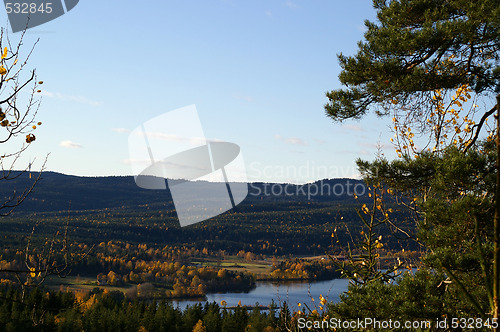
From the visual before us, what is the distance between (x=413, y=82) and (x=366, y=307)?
399 cm

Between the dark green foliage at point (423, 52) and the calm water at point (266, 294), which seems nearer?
the dark green foliage at point (423, 52)

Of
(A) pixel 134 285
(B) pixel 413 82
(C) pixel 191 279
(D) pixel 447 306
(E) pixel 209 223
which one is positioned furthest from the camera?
(E) pixel 209 223

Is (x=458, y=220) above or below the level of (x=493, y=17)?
below

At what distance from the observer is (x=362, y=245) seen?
9.01m

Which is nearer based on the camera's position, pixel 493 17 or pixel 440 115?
pixel 493 17

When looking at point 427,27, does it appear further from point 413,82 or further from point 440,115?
point 440,115

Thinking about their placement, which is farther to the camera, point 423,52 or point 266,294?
point 266,294

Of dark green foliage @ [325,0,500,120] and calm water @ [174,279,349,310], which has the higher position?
dark green foliage @ [325,0,500,120]

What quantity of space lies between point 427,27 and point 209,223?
18252 cm

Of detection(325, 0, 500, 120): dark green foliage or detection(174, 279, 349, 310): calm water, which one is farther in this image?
detection(174, 279, 349, 310): calm water

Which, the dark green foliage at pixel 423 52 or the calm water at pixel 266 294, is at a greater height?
the dark green foliage at pixel 423 52

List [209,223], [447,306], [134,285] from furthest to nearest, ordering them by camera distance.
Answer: [209,223], [134,285], [447,306]

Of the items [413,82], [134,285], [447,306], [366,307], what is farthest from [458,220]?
[134,285]

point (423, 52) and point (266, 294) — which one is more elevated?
point (423, 52)
